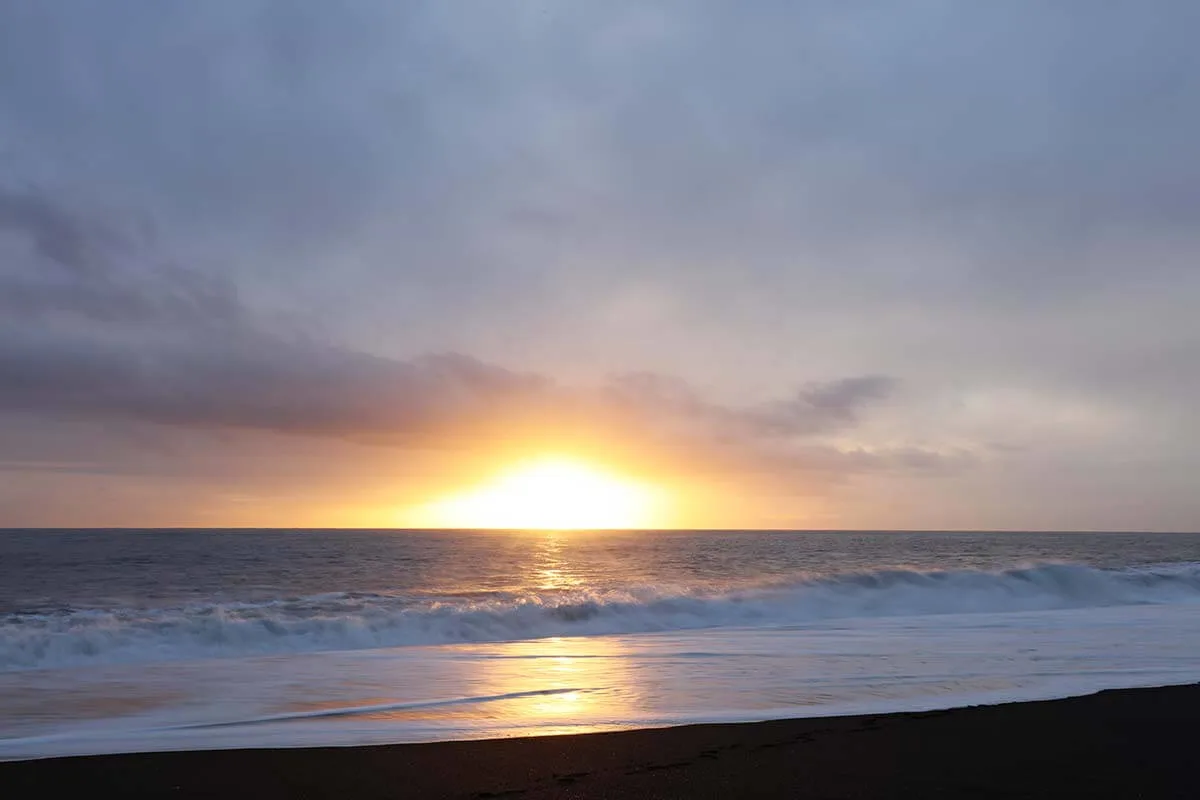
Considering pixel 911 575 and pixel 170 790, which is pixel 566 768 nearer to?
pixel 170 790

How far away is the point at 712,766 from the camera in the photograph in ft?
22.9

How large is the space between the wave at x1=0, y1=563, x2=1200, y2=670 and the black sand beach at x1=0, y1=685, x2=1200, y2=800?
11.2 m

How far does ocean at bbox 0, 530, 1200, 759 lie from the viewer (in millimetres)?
9312

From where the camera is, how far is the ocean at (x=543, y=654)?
9312 millimetres

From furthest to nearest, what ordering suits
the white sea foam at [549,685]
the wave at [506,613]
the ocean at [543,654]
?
the wave at [506,613], the ocean at [543,654], the white sea foam at [549,685]

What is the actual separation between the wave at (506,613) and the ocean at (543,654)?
80mm

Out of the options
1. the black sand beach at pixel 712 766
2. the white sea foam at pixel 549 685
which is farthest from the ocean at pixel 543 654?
the black sand beach at pixel 712 766

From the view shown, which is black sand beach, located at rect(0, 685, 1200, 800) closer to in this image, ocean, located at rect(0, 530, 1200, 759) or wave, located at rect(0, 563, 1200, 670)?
ocean, located at rect(0, 530, 1200, 759)

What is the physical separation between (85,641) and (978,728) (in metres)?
16.8

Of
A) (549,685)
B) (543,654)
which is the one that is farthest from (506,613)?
(549,685)

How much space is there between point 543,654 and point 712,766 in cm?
887

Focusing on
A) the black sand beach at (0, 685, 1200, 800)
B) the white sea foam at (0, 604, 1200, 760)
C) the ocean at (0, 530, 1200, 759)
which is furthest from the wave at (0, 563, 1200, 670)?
the black sand beach at (0, 685, 1200, 800)

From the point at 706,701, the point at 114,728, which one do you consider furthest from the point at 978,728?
the point at 114,728

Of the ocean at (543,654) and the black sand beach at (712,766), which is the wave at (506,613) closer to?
the ocean at (543,654)
